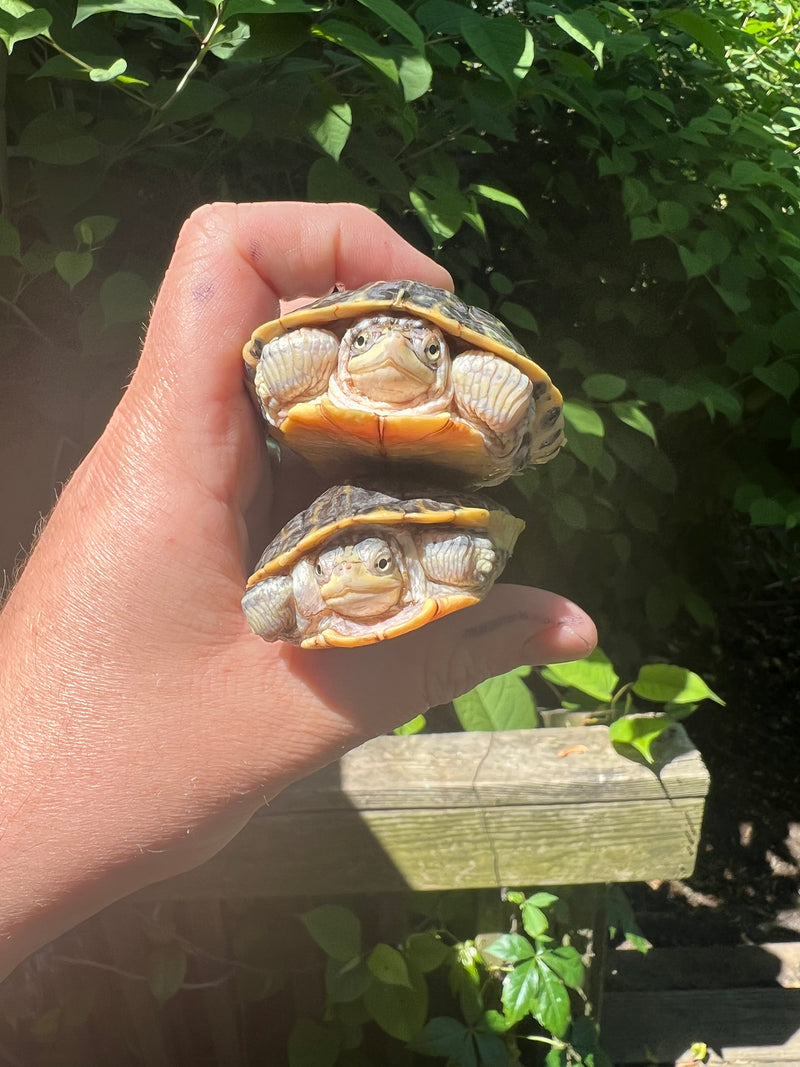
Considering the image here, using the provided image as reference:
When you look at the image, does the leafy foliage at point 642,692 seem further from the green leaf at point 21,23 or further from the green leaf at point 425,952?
the green leaf at point 21,23

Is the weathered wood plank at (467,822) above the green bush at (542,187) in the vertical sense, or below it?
below

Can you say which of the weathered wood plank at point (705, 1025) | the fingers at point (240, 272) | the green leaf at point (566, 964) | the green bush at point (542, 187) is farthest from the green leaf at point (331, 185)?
the weathered wood plank at point (705, 1025)

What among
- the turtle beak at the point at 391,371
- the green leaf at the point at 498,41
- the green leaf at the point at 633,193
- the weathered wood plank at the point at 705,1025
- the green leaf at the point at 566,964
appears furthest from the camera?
the weathered wood plank at the point at 705,1025

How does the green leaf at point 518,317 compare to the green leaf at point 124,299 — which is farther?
the green leaf at point 518,317

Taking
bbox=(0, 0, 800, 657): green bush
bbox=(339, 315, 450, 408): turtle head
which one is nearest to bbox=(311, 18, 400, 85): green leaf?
bbox=(0, 0, 800, 657): green bush

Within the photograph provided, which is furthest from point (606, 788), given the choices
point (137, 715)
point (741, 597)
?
point (741, 597)

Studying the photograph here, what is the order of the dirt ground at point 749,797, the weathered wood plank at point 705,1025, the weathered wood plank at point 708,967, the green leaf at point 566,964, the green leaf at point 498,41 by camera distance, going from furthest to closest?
1. the dirt ground at point 749,797
2. the weathered wood plank at point 708,967
3. the weathered wood plank at point 705,1025
4. the green leaf at point 566,964
5. the green leaf at point 498,41

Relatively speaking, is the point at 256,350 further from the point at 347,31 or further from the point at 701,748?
the point at 701,748

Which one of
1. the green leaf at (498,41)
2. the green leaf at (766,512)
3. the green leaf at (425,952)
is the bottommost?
the green leaf at (425,952)
